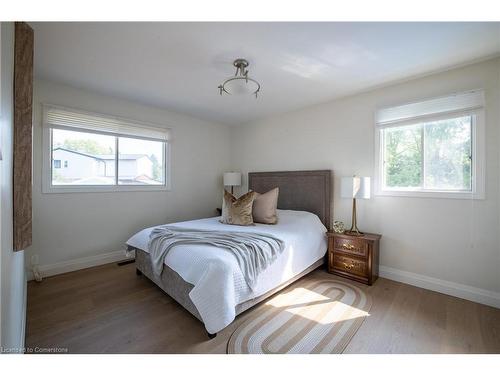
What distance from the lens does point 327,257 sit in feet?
9.31

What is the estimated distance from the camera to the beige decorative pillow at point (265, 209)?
286cm

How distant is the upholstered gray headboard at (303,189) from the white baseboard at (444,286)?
3.01 feet

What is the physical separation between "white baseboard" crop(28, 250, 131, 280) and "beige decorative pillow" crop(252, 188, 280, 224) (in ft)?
6.93

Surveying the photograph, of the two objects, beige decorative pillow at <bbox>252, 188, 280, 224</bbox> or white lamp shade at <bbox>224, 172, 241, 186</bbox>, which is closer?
beige decorative pillow at <bbox>252, 188, 280, 224</bbox>

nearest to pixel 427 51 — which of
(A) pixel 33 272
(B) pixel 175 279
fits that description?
(B) pixel 175 279

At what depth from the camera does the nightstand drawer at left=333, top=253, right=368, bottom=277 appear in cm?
246

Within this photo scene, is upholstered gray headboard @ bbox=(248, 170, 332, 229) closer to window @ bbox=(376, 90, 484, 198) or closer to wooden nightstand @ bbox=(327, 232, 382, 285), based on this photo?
wooden nightstand @ bbox=(327, 232, 382, 285)

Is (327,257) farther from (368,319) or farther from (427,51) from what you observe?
(427,51)

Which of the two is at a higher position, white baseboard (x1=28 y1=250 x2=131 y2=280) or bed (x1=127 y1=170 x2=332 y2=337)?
bed (x1=127 y1=170 x2=332 y2=337)

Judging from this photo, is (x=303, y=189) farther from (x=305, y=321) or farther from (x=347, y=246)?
(x=305, y=321)

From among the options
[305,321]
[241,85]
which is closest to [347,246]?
[305,321]

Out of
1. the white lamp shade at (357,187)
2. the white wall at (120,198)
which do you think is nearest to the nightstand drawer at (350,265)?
the white lamp shade at (357,187)

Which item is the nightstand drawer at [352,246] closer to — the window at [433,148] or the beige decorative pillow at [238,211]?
the window at [433,148]

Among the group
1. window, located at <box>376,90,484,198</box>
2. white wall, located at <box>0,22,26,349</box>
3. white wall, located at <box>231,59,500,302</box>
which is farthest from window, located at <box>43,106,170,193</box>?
window, located at <box>376,90,484,198</box>
